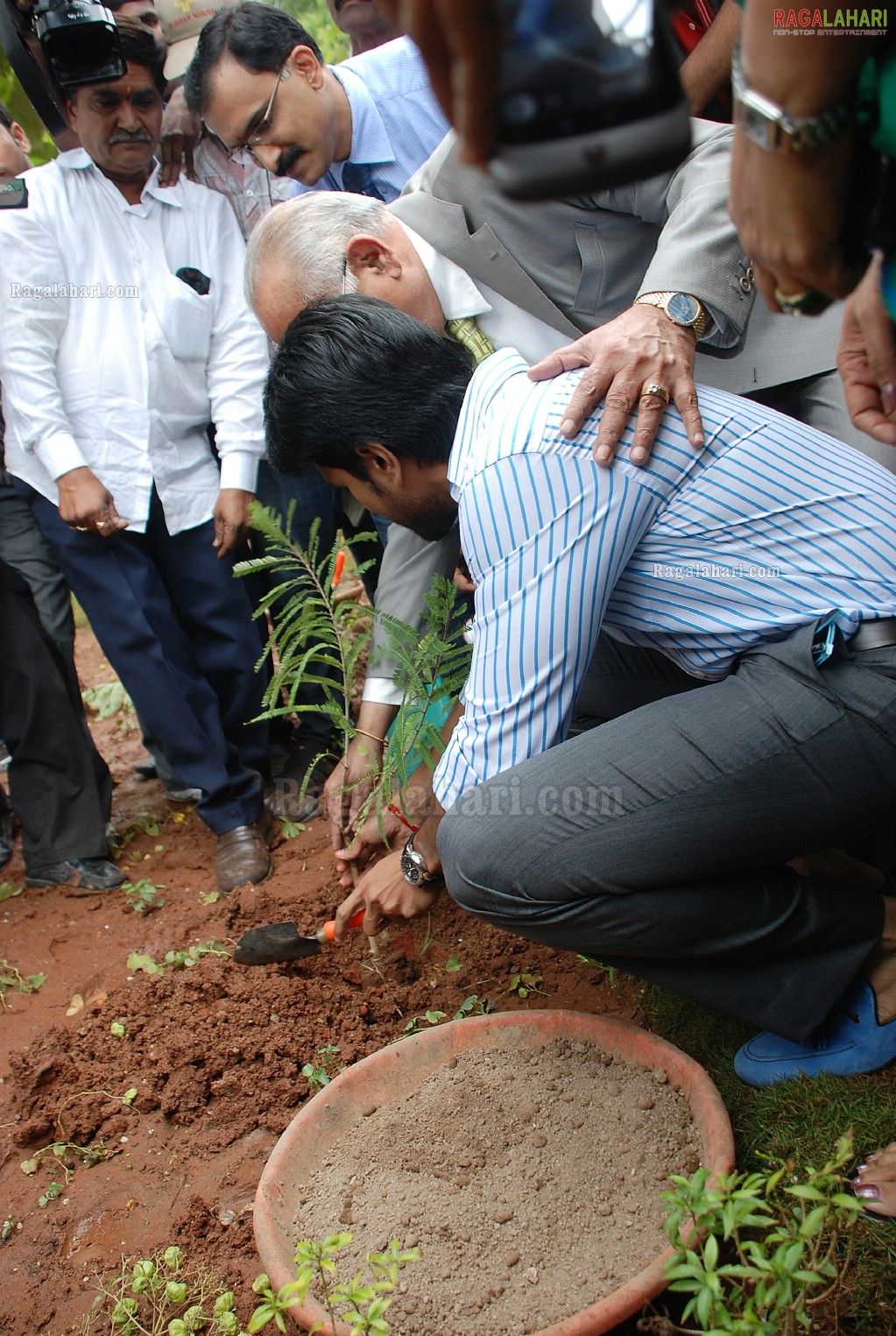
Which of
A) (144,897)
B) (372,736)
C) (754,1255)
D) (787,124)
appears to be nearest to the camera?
(787,124)

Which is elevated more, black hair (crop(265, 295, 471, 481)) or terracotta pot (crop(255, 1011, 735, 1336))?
black hair (crop(265, 295, 471, 481))

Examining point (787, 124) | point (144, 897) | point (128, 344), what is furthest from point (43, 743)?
point (787, 124)

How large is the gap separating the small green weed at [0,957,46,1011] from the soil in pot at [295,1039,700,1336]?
1537mm

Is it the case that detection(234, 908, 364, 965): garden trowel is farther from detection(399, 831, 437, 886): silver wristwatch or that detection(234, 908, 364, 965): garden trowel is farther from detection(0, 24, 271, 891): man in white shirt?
detection(0, 24, 271, 891): man in white shirt

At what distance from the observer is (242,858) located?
3.56m

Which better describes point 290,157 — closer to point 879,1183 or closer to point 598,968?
point 598,968

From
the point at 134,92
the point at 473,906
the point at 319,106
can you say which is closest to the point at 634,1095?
the point at 473,906

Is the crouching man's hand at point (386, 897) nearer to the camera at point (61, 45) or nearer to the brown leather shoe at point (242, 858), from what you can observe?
the brown leather shoe at point (242, 858)

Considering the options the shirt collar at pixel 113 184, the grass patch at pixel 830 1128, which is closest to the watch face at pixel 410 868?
the grass patch at pixel 830 1128

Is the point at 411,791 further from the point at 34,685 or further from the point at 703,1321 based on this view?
the point at 34,685

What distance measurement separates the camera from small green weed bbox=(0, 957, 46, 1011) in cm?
320

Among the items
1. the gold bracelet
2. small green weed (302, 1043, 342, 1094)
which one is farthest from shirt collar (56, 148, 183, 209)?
small green weed (302, 1043, 342, 1094)

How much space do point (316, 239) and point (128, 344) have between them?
1.32 m

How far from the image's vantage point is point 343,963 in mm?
2832
